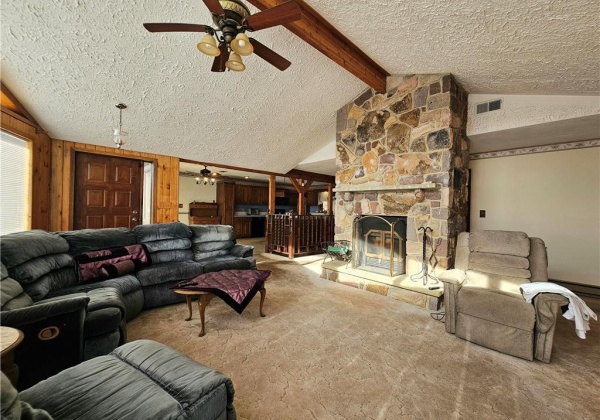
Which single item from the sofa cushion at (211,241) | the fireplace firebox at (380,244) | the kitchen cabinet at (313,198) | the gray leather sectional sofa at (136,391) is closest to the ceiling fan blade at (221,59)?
the gray leather sectional sofa at (136,391)

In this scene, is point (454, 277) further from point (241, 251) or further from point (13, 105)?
point (13, 105)

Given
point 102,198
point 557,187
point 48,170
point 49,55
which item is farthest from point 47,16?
point 557,187

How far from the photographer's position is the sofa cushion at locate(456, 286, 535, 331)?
2004 millimetres

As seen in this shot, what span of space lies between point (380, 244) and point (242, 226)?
21.2ft

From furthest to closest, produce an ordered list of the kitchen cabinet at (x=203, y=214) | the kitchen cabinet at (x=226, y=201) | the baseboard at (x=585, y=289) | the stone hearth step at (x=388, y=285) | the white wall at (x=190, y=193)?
the kitchen cabinet at (x=226, y=201), the kitchen cabinet at (x=203, y=214), the white wall at (x=190, y=193), the baseboard at (x=585, y=289), the stone hearth step at (x=388, y=285)

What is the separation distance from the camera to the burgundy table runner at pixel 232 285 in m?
2.38

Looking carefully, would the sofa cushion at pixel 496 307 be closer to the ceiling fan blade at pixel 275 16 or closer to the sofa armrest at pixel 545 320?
the sofa armrest at pixel 545 320

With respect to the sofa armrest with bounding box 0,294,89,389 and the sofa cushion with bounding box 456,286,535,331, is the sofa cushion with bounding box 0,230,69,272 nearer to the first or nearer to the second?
the sofa armrest with bounding box 0,294,89,389

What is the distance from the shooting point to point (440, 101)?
332 cm

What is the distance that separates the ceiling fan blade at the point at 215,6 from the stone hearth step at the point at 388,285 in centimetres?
345

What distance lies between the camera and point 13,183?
3012 mm

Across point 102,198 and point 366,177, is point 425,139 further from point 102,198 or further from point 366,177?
point 102,198

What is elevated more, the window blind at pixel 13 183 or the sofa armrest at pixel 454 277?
the window blind at pixel 13 183

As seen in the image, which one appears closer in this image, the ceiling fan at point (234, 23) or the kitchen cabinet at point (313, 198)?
the ceiling fan at point (234, 23)
